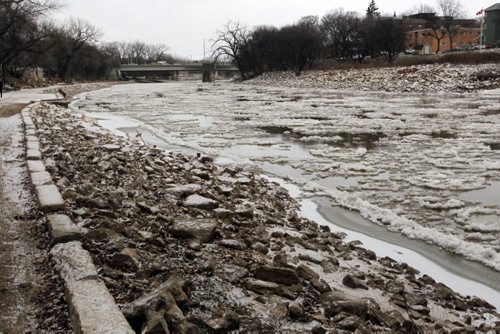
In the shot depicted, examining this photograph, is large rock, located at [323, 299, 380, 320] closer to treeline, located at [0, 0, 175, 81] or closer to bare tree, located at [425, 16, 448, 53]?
treeline, located at [0, 0, 175, 81]

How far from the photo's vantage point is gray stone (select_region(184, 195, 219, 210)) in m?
6.35

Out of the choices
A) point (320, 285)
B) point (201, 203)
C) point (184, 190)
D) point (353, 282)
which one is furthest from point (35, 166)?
point (353, 282)

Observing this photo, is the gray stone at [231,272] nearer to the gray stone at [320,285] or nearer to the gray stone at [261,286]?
the gray stone at [261,286]

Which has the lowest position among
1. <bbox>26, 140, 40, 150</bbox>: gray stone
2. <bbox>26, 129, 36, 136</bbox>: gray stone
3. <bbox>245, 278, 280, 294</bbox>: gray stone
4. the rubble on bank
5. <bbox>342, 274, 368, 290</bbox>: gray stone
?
<bbox>342, 274, 368, 290</bbox>: gray stone

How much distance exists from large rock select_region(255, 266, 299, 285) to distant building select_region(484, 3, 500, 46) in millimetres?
83106

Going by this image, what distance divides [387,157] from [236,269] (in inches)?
294

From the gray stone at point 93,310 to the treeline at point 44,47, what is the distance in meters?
23.9

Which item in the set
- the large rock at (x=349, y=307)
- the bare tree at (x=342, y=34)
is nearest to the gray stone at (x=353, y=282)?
the large rock at (x=349, y=307)

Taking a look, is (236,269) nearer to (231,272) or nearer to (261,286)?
(231,272)

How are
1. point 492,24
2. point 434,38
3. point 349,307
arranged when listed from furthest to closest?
point 434,38
point 492,24
point 349,307

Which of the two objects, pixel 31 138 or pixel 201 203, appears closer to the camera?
pixel 201 203

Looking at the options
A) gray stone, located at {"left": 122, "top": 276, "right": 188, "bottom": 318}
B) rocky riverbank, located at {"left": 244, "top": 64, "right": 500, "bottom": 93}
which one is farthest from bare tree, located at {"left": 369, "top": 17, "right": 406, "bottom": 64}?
gray stone, located at {"left": 122, "top": 276, "right": 188, "bottom": 318}

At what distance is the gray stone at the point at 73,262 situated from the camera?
3629 millimetres

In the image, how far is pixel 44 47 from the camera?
57688 millimetres
